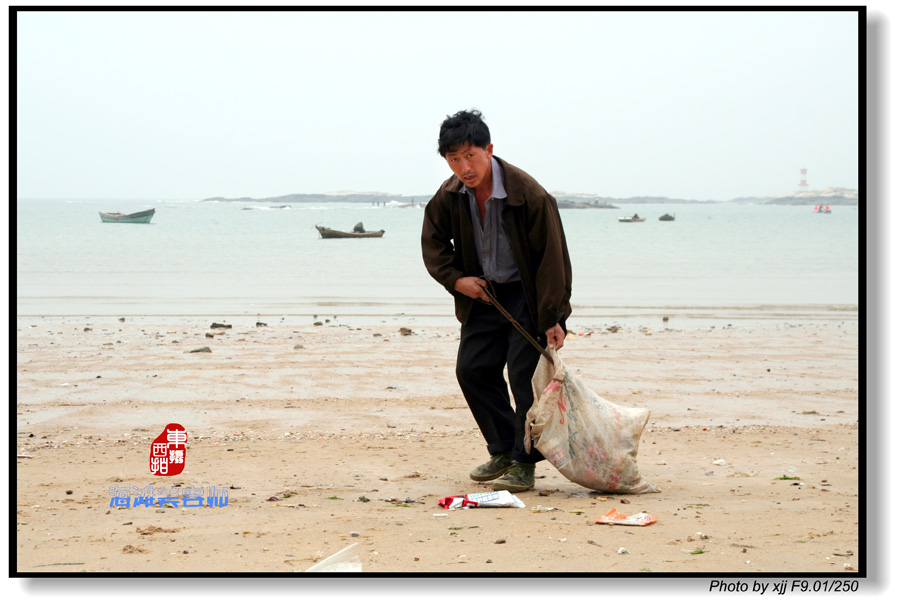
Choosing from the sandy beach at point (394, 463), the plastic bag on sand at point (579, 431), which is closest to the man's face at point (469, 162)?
the plastic bag on sand at point (579, 431)

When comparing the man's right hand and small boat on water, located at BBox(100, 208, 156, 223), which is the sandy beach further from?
small boat on water, located at BBox(100, 208, 156, 223)

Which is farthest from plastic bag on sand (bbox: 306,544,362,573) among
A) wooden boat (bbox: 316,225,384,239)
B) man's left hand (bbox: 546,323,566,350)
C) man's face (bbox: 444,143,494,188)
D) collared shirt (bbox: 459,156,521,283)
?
wooden boat (bbox: 316,225,384,239)

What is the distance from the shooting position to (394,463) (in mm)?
5098

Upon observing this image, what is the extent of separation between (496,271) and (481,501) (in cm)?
105

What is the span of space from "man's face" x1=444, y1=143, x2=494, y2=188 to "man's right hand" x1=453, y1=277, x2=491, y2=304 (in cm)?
44

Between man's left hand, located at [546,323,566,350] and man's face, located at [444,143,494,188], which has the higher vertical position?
man's face, located at [444,143,494,188]

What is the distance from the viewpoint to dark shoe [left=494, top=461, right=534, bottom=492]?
449 cm

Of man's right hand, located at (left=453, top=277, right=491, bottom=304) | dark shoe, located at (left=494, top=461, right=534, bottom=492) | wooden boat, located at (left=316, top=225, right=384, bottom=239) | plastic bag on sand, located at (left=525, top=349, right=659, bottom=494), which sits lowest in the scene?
dark shoe, located at (left=494, top=461, right=534, bottom=492)

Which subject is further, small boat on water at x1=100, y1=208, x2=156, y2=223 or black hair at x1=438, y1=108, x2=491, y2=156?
small boat on water at x1=100, y1=208, x2=156, y2=223

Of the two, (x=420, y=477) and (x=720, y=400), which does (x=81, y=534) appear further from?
(x=720, y=400)

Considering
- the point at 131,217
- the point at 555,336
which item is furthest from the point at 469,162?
the point at 131,217

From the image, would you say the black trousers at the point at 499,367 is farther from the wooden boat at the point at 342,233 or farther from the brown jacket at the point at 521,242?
the wooden boat at the point at 342,233

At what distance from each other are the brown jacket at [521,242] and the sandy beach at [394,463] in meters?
0.94

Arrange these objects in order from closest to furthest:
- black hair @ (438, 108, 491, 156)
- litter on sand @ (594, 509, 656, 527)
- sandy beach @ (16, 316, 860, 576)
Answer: sandy beach @ (16, 316, 860, 576)
litter on sand @ (594, 509, 656, 527)
black hair @ (438, 108, 491, 156)
